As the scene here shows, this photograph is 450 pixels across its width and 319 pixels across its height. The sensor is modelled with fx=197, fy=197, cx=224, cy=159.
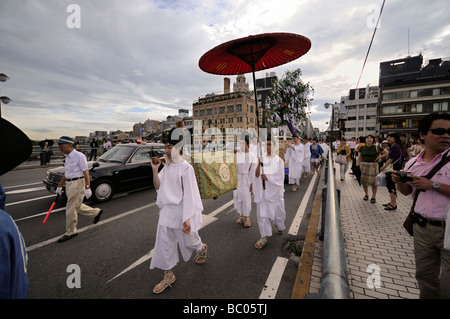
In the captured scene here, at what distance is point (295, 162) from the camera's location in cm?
824

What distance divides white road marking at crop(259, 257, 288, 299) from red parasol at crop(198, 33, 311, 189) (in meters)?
2.32

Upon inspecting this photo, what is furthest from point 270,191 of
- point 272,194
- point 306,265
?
point 306,265

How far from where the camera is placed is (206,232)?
4207 millimetres

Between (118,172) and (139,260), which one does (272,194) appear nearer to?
(139,260)

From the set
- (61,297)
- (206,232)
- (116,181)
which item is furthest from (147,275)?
(116,181)

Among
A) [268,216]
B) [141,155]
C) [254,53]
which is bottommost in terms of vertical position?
[268,216]

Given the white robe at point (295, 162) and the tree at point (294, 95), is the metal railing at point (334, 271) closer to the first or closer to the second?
the white robe at point (295, 162)

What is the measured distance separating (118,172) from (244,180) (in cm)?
451

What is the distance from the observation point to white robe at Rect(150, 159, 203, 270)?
2645 mm

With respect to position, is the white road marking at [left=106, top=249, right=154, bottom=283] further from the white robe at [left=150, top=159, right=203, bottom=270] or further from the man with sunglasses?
the man with sunglasses

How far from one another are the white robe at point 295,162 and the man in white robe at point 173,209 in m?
6.17

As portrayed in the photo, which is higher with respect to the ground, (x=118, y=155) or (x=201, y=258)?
(x=118, y=155)

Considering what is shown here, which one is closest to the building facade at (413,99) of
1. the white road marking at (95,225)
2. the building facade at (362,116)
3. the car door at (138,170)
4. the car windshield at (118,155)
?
the building facade at (362,116)
